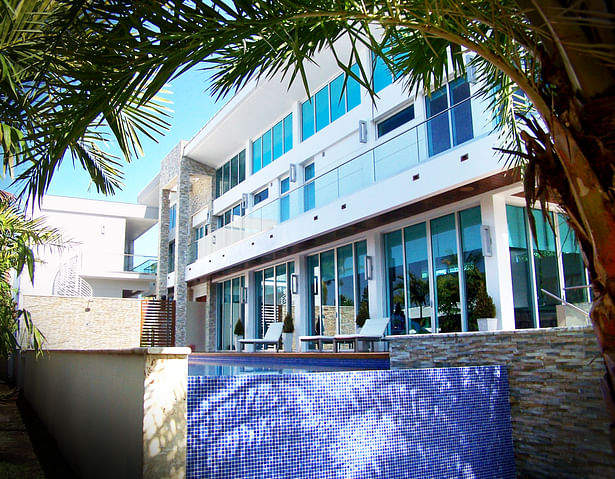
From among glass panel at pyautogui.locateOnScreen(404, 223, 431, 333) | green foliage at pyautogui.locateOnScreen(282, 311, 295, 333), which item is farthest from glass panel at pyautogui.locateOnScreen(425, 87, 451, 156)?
green foliage at pyautogui.locateOnScreen(282, 311, 295, 333)

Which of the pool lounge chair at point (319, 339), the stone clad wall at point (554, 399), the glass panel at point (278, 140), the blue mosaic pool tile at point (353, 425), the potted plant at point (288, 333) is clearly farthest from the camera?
the glass panel at point (278, 140)

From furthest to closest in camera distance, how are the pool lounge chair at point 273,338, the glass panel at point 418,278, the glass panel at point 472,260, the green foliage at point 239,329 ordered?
1. the green foliage at point 239,329
2. the pool lounge chair at point 273,338
3. the glass panel at point 418,278
4. the glass panel at point 472,260

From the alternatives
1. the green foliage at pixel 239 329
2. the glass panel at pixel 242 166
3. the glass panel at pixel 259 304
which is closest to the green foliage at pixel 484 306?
the glass panel at pixel 259 304

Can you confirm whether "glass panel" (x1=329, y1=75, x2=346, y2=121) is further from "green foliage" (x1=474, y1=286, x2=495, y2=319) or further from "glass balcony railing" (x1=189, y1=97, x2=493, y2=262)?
"green foliage" (x1=474, y1=286, x2=495, y2=319)

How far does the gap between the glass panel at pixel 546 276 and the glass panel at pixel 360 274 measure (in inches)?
187

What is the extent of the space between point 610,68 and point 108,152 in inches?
190

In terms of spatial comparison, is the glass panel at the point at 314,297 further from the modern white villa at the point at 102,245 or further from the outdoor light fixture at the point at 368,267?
the modern white villa at the point at 102,245

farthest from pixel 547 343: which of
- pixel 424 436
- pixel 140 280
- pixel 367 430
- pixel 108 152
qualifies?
pixel 140 280

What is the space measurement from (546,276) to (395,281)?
12.1 ft

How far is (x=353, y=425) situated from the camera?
4.00 m

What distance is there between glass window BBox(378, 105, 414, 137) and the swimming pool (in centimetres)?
601

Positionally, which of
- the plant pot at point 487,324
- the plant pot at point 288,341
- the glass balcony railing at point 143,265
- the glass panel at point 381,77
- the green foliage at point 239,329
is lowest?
the plant pot at point 288,341

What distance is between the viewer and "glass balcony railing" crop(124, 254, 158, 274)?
31.4 metres

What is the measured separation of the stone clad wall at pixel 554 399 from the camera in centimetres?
412
